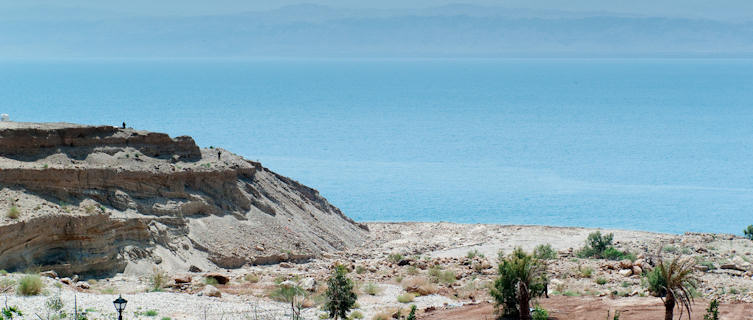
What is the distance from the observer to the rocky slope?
27.5 m

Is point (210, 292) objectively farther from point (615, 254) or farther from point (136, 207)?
point (615, 254)

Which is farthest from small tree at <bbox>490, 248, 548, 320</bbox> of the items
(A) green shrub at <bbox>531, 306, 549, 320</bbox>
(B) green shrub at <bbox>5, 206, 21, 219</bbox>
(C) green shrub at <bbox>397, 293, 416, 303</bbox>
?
(B) green shrub at <bbox>5, 206, 21, 219</bbox>

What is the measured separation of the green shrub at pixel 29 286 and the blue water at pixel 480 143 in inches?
1460

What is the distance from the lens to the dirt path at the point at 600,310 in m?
23.3

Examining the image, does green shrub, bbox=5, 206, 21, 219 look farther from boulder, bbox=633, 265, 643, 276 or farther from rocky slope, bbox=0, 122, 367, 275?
boulder, bbox=633, 265, 643, 276

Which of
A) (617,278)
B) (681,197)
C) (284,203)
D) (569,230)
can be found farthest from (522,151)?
(617,278)

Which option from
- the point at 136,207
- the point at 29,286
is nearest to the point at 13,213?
the point at 29,286

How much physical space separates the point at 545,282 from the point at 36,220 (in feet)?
44.9

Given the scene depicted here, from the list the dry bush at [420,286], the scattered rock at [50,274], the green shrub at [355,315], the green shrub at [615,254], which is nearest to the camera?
Answer: the green shrub at [355,315]

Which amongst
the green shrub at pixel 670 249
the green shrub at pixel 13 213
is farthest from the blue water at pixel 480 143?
the green shrub at pixel 13 213

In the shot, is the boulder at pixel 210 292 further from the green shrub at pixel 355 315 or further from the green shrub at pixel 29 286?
the green shrub at pixel 29 286

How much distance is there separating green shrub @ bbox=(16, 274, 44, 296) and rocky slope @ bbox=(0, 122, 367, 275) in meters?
3.21

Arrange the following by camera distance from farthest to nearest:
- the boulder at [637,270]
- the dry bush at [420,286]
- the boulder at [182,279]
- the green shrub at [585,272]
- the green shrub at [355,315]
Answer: the green shrub at [585,272] < the boulder at [637,270] < the dry bush at [420,286] < the boulder at [182,279] < the green shrub at [355,315]

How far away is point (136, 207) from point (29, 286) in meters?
9.97
